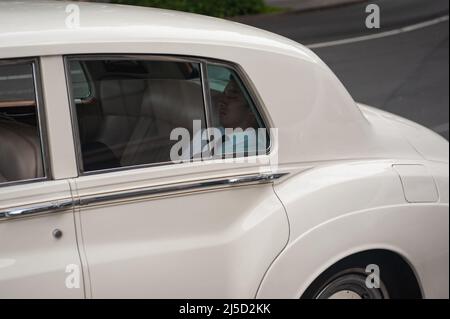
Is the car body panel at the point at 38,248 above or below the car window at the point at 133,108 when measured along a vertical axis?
below

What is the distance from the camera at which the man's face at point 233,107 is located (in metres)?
2.76

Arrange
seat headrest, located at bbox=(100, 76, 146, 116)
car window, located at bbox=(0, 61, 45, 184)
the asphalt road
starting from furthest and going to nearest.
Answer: the asphalt road → seat headrest, located at bbox=(100, 76, 146, 116) → car window, located at bbox=(0, 61, 45, 184)

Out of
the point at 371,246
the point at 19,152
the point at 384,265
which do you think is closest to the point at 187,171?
the point at 19,152

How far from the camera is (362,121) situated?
314 cm

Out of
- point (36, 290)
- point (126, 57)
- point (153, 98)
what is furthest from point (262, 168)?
point (36, 290)

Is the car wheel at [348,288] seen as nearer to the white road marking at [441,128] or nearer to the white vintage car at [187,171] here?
the white vintage car at [187,171]

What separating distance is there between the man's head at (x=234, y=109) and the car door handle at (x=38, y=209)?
772 mm

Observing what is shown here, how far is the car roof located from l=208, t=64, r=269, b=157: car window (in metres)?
0.15

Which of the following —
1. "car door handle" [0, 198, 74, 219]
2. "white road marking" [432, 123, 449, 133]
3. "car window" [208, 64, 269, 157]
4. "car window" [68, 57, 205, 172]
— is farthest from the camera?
"white road marking" [432, 123, 449, 133]

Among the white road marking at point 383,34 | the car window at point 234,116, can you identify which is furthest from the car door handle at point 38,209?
the white road marking at point 383,34

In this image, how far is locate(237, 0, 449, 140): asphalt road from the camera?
8008 mm

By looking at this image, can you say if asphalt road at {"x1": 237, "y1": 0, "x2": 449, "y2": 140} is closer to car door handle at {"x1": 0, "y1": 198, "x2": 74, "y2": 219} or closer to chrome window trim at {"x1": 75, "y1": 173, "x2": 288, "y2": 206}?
chrome window trim at {"x1": 75, "y1": 173, "x2": 288, "y2": 206}

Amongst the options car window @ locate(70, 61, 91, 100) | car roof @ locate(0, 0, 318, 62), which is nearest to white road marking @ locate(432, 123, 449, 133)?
car roof @ locate(0, 0, 318, 62)
